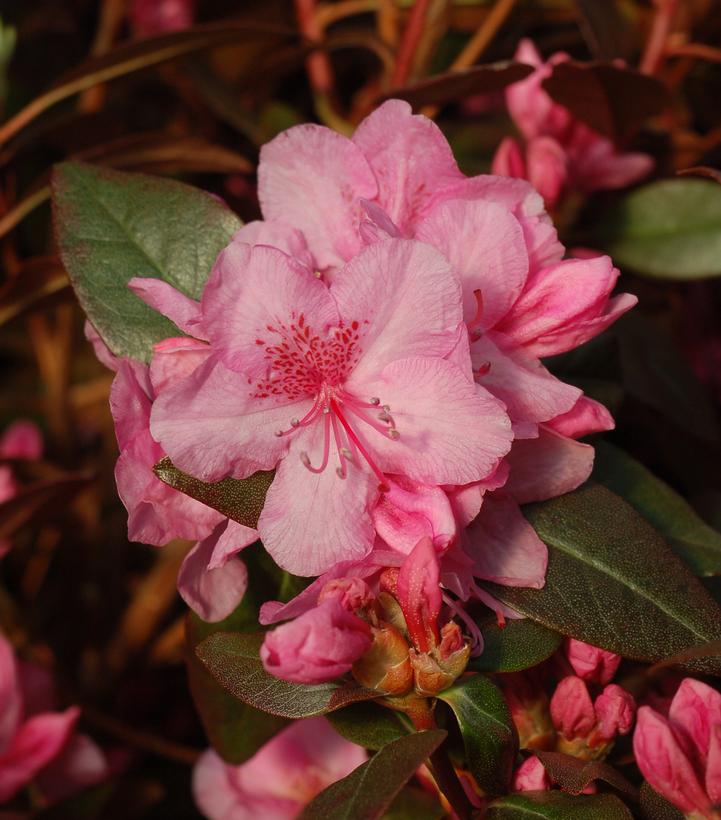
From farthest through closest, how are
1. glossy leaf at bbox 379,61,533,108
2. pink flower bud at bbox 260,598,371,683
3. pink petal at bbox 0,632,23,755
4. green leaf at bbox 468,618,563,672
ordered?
pink petal at bbox 0,632,23,755
glossy leaf at bbox 379,61,533,108
green leaf at bbox 468,618,563,672
pink flower bud at bbox 260,598,371,683

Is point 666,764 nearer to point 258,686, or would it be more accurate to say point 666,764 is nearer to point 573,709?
point 573,709

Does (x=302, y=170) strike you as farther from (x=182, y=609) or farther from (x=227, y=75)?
(x=227, y=75)

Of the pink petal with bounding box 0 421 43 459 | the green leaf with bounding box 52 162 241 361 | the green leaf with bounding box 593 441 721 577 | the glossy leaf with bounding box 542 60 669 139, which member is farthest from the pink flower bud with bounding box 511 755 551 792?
the pink petal with bounding box 0 421 43 459

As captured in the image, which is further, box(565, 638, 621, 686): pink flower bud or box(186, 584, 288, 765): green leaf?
box(186, 584, 288, 765): green leaf

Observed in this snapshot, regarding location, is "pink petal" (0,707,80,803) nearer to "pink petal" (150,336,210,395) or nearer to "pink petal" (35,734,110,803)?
"pink petal" (35,734,110,803)

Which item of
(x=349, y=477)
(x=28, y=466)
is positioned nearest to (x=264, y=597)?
(x=349, y=477)

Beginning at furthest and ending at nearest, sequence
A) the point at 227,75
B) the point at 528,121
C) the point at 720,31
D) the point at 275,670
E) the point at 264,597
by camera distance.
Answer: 1. the point at 227,75
2. the point at 720,31
3. the point at 528,121
4. the point at 264,597
5. the point at 275,670

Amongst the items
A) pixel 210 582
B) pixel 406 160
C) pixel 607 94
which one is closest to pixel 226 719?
pixel 210 582
